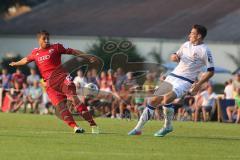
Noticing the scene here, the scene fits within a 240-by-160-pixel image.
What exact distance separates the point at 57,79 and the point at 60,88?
0.23m

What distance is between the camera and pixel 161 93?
61.7 feet

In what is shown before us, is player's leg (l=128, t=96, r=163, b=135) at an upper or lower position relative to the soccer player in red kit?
lower

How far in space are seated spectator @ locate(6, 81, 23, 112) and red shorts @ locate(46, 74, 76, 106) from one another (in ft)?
53.8

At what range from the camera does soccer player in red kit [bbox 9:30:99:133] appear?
19078 millimetres

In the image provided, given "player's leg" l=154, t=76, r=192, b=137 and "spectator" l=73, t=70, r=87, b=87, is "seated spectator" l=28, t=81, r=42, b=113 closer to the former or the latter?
"spectator" l=73, t=70, r=87, b=87

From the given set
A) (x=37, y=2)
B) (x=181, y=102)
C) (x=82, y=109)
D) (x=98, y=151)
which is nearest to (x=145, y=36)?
(x=37, y=2)

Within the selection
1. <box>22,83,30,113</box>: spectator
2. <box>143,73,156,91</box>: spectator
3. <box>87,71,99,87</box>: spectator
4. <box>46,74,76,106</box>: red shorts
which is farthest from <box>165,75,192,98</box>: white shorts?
<box>22,83,30,113</box>: spectator

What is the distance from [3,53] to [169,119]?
53.6 metres

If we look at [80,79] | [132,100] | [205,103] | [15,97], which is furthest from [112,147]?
[15,97]

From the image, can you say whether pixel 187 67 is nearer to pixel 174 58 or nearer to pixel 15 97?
pixel 174 58

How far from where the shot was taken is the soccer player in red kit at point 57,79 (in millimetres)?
19078

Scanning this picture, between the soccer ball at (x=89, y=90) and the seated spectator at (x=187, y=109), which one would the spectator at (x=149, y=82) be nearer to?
the soccer ball at (x=89, y=90)

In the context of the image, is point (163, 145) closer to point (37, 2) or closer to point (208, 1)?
point (208, 1)

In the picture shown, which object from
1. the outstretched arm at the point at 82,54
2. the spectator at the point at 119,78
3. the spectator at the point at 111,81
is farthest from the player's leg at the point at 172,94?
the spectator at the point at 111,81
